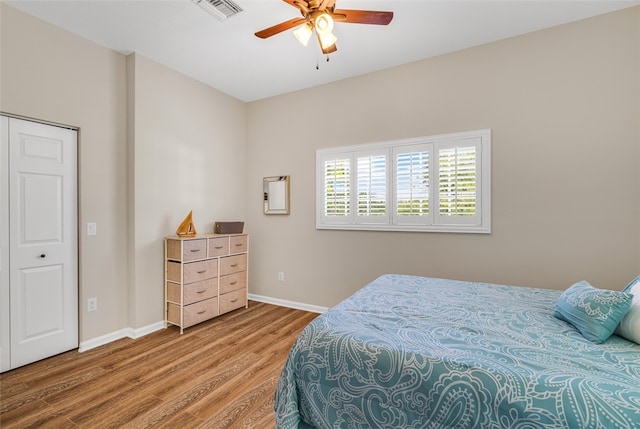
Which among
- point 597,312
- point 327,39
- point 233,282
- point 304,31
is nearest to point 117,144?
point 233,282

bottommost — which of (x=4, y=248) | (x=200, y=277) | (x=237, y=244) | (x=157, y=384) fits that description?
(x=157, y=384)

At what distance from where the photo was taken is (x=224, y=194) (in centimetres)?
402

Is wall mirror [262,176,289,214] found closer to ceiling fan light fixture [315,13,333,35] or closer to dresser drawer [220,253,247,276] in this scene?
dresser drawer [220,253,247,276]

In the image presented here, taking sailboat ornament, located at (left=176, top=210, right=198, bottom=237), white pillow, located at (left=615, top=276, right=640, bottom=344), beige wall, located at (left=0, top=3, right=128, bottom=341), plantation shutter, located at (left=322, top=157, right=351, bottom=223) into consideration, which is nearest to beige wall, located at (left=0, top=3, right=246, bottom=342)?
beige wall, located at (left=0, top=3, right=128, bottom=341)

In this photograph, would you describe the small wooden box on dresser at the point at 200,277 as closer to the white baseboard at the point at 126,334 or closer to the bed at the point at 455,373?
the white baseboard at the point at 126,334

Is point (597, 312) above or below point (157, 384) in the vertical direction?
above

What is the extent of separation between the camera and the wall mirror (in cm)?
396

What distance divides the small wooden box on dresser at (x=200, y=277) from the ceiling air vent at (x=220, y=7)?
2129 millimetres

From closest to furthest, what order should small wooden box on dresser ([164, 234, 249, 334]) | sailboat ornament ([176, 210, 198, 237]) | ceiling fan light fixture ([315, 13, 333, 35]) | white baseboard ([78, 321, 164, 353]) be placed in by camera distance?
ceiling fan light fixture ([315, 13, 333, 35]) < white baseboard ([78, 321, 164, 353]) < small wooden box on dresser ([164, 234, 249, 334]) < sailboat ornament ([176, 210, 198, 237])

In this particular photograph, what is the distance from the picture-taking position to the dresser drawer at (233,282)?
3553mm

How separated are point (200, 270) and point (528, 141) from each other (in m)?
3.57

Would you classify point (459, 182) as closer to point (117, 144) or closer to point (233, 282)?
point (233, 282)

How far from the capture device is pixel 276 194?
159 inches

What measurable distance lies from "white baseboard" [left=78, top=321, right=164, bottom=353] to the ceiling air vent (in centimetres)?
308
